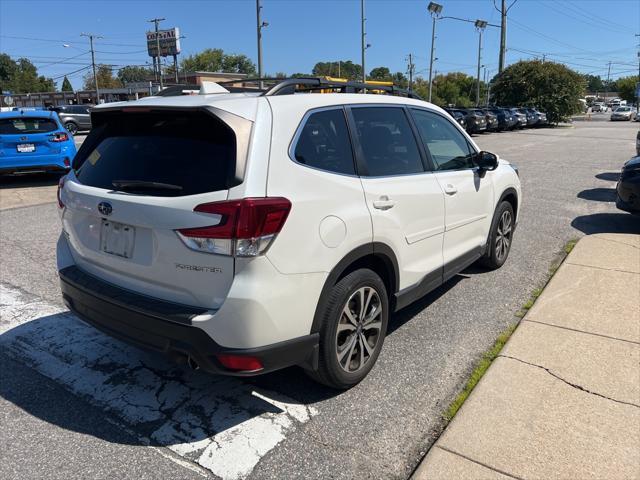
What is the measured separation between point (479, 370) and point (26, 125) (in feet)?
34.3

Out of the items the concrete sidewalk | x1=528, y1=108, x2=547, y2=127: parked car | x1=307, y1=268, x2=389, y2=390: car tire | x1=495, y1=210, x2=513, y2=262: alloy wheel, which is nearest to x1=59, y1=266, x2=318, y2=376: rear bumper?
x1=307, y1=268, x2=389, y2=390: car tire

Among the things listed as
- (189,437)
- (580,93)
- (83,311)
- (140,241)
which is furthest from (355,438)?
(580,93)

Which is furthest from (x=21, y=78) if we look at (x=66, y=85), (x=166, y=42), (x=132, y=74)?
(x=166, y=42)

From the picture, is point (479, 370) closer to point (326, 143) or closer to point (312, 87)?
point (326, 143)

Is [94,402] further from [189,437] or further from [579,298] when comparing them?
[579,298]

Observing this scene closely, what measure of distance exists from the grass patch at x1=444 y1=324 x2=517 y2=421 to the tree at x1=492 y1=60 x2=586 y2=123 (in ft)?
149

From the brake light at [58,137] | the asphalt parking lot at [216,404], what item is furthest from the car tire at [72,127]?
the asphalt parking lot at [216,404]

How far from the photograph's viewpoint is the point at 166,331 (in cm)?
260

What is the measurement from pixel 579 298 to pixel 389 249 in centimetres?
243

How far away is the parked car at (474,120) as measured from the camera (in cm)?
2900

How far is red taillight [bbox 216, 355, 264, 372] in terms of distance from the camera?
8.30 feet

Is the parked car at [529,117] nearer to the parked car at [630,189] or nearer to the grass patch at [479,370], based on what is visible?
the parked car at [630,189]

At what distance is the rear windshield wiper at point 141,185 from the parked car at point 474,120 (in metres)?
28.3

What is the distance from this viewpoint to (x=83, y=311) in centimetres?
312
